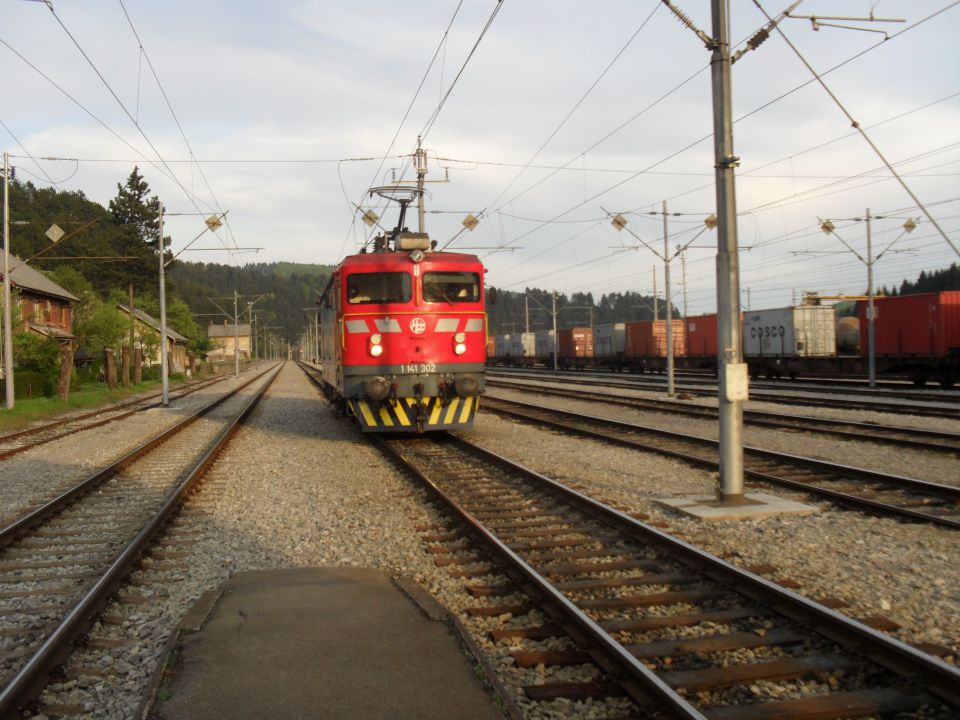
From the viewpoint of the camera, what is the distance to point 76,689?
419 centimetres

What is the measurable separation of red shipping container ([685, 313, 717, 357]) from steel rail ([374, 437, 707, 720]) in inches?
1388

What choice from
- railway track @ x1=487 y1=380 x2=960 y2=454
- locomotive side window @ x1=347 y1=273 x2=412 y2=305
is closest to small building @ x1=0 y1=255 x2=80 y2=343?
locomotive side window @ x1=347 y1=273 x2=412 y2=305

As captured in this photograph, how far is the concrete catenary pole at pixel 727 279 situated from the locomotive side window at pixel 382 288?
6151 millimetres

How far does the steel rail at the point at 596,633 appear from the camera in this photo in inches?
140

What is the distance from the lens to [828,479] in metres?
9.80

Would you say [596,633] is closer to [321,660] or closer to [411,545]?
[321,660]

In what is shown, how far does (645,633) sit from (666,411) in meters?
15.5

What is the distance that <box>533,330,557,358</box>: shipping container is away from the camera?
2372 inches

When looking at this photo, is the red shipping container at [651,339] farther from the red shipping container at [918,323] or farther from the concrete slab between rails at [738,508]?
the concrete slab between rails at [738,508]

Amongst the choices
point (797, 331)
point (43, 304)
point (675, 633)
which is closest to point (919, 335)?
point (797, 331)

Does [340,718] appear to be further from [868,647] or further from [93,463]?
[93,463]

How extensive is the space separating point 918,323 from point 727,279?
76.6 feet

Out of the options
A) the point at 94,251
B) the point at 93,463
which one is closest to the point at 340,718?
the point at 93,463

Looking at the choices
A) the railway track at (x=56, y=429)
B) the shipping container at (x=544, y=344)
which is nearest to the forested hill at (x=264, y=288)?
the shipping container at (x=544, y=344)
